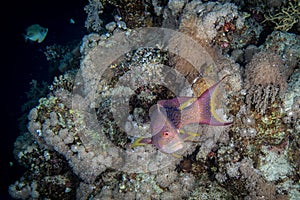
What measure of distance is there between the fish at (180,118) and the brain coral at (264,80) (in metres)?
0.45

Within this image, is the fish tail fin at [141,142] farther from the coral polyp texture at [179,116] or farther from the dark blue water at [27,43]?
the dark blue water at [27,43]

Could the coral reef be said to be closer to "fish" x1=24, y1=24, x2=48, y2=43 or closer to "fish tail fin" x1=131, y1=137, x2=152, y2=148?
"fish tail fin" x1=131, y1=137, x2=152, y2=148

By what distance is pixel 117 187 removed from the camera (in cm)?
375

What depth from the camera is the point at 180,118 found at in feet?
11.0

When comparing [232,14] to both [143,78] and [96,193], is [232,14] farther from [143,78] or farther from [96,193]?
[96,193]

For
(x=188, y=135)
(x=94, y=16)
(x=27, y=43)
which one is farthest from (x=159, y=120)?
(x=27, y=43)

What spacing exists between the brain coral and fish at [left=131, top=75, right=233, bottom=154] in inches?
17.7

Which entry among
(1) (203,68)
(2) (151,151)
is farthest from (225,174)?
(1) (203,68)

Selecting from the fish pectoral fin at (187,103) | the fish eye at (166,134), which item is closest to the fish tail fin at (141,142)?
the fish eye at (166,134)

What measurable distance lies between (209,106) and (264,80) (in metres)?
0.96

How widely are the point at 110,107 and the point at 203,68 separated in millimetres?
1884

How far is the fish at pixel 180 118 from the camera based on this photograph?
10.4 ft

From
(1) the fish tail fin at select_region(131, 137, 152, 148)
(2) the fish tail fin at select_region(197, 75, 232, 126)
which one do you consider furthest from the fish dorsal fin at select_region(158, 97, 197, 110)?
(1) the fish tail fin at select_region(131, 137, 152, 148)

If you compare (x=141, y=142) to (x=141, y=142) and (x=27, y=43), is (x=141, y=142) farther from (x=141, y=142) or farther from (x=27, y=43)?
(x=27, y=43)
